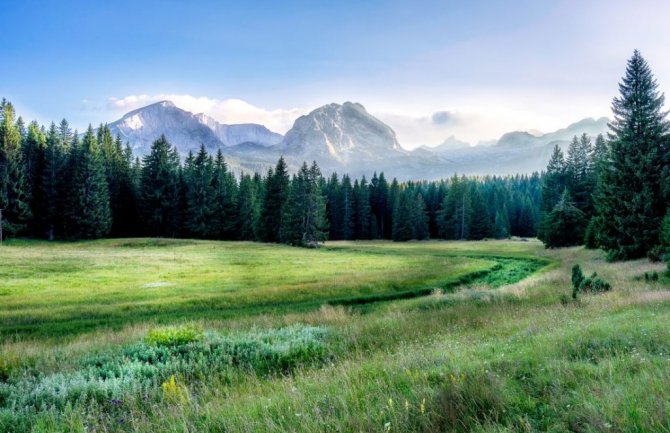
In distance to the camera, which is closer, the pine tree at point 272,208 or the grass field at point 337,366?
the grass field at point 337,366

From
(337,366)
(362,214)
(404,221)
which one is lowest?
(337,366)

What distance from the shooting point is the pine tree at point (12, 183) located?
6316cm

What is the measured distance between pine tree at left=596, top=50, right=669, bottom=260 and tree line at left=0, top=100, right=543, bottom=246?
46725 mm

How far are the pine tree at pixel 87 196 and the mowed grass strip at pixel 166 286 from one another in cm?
2992

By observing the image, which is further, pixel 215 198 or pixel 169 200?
pixel 215 198

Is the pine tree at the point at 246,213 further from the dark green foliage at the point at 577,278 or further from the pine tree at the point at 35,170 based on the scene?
the dark green foliage at the point at 577,278

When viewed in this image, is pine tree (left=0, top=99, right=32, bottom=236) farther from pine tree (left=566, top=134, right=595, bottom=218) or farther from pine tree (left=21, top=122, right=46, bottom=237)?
pine tree (left=566, top=134, right=595, bottom=218)

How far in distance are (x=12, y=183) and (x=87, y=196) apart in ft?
34.6

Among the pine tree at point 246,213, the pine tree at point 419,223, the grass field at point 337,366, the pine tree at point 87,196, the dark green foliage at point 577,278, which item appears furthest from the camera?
the pine tree at point 419,223

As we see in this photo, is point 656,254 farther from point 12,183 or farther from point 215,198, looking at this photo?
point 12,183

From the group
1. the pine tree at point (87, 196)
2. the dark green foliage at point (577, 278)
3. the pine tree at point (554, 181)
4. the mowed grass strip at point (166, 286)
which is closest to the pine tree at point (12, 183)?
the pine tree at point (87, 196)

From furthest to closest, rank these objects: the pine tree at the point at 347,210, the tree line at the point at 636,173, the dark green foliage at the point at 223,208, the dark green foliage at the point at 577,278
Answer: the pine tree at the point at 347,210
the dark green foliage at the point at 223,208
the tree line at the point at 636,173
the dark green foliage at the point at 577,278

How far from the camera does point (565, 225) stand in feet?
194

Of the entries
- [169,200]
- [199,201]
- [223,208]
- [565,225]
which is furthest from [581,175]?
[169,200]
